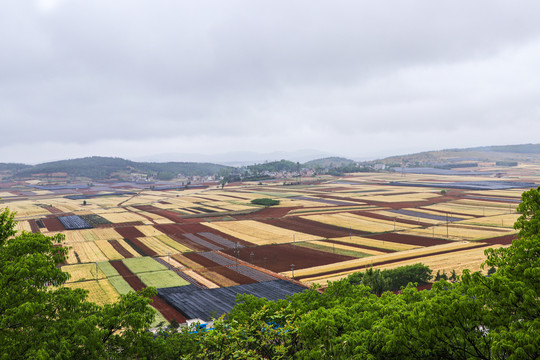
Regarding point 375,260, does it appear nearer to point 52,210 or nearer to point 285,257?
point 285,257

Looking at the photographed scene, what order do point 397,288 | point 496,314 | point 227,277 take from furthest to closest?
1. point 227,277
2. point 397,288
3. point 496,314

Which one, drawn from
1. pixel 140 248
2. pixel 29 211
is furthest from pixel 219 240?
pixel 29 211

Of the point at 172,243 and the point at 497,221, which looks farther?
the point at 497,221

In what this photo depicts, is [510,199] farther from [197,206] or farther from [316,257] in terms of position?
[197,206]

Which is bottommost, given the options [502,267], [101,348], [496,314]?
[101,348]

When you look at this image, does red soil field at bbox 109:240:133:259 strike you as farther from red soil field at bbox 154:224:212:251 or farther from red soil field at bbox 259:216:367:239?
red soil field at bbox 259:216:367:239

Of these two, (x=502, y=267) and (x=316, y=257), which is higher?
(x=502, y=267)

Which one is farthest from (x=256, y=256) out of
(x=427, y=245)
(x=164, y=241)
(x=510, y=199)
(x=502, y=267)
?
(x=510, y=199)
